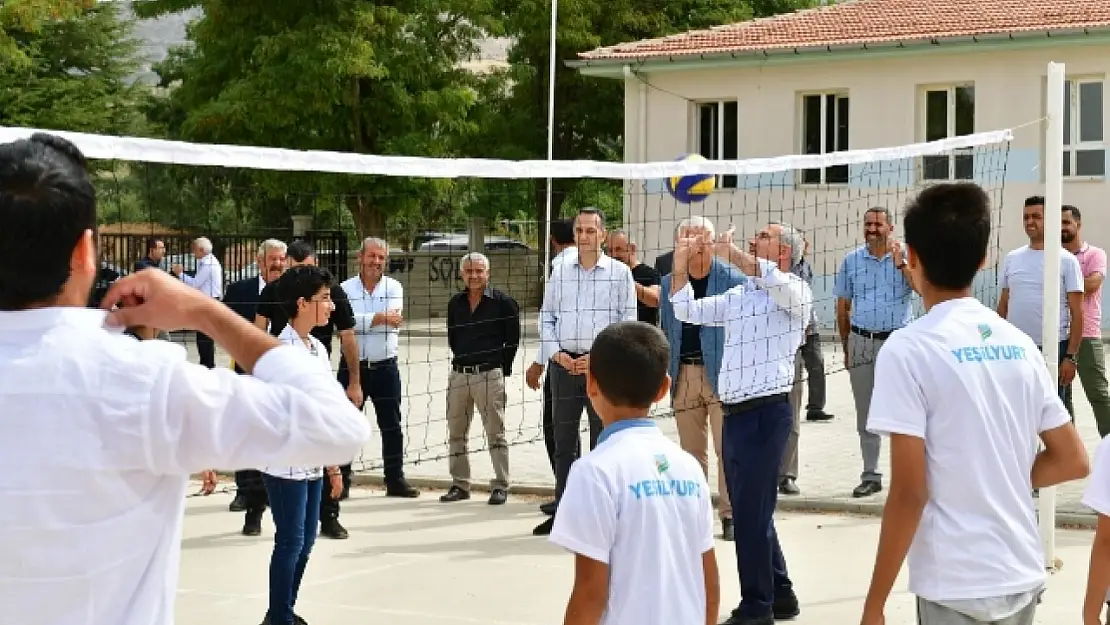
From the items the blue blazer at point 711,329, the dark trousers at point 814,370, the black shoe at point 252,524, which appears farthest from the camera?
the dark trousers at point 814,370

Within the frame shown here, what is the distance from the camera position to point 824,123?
30.0 metres

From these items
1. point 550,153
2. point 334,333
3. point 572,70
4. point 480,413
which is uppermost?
point 572,70

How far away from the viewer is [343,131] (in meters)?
35.6

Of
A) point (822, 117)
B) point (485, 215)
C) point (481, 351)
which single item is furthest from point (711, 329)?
point (485, 215)

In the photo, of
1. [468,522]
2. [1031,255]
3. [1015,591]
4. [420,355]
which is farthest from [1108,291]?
[1015,591]

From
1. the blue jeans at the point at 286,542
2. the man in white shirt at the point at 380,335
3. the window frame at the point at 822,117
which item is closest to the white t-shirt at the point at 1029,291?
the man in white shirt at the point at 380,335

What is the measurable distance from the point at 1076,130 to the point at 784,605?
21695 mm

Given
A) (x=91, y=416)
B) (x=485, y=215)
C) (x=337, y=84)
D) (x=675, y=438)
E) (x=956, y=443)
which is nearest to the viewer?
(x=91, y=416)

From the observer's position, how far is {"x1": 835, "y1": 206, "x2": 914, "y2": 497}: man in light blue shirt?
11.0 meters

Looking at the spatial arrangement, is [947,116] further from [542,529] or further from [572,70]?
[542,529]

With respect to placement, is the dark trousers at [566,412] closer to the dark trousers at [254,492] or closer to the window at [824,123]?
the dark trousers at [254,492]

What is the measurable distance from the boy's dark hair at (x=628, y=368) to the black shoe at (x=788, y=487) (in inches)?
272

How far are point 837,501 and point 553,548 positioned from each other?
2304 mm

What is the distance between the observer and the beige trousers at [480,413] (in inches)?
455
